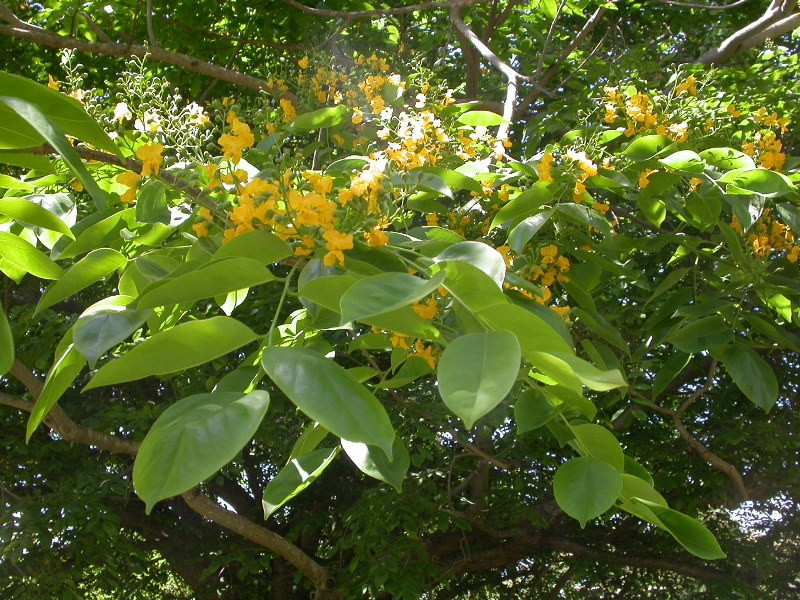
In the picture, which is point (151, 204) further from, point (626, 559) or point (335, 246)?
point (626, 559)

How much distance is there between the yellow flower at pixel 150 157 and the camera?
93cm

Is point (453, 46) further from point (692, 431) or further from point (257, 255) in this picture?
point (257, 255)

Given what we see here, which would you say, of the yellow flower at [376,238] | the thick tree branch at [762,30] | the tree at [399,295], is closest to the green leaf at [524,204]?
the tree at [399,295]

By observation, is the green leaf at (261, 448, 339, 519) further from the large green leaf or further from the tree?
the large green leaf

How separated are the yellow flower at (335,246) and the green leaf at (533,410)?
0.22 meters

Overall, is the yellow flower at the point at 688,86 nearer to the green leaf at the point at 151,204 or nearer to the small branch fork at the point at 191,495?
the green leaf at the point at 151,204

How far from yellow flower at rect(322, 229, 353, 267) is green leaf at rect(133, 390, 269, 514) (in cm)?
25

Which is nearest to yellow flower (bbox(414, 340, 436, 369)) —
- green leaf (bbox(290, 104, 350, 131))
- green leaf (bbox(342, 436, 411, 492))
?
green leaf (bbox(342, 436, 411, 492))

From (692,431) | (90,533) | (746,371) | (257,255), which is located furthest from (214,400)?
(692,431)

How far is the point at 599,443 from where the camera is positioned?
30.7 inches

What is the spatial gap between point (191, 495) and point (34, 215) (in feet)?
7.94

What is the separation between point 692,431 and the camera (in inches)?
139

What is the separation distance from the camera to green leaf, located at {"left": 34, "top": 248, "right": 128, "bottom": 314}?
83 centimetres

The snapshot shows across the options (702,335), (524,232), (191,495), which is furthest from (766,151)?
(191,495)
